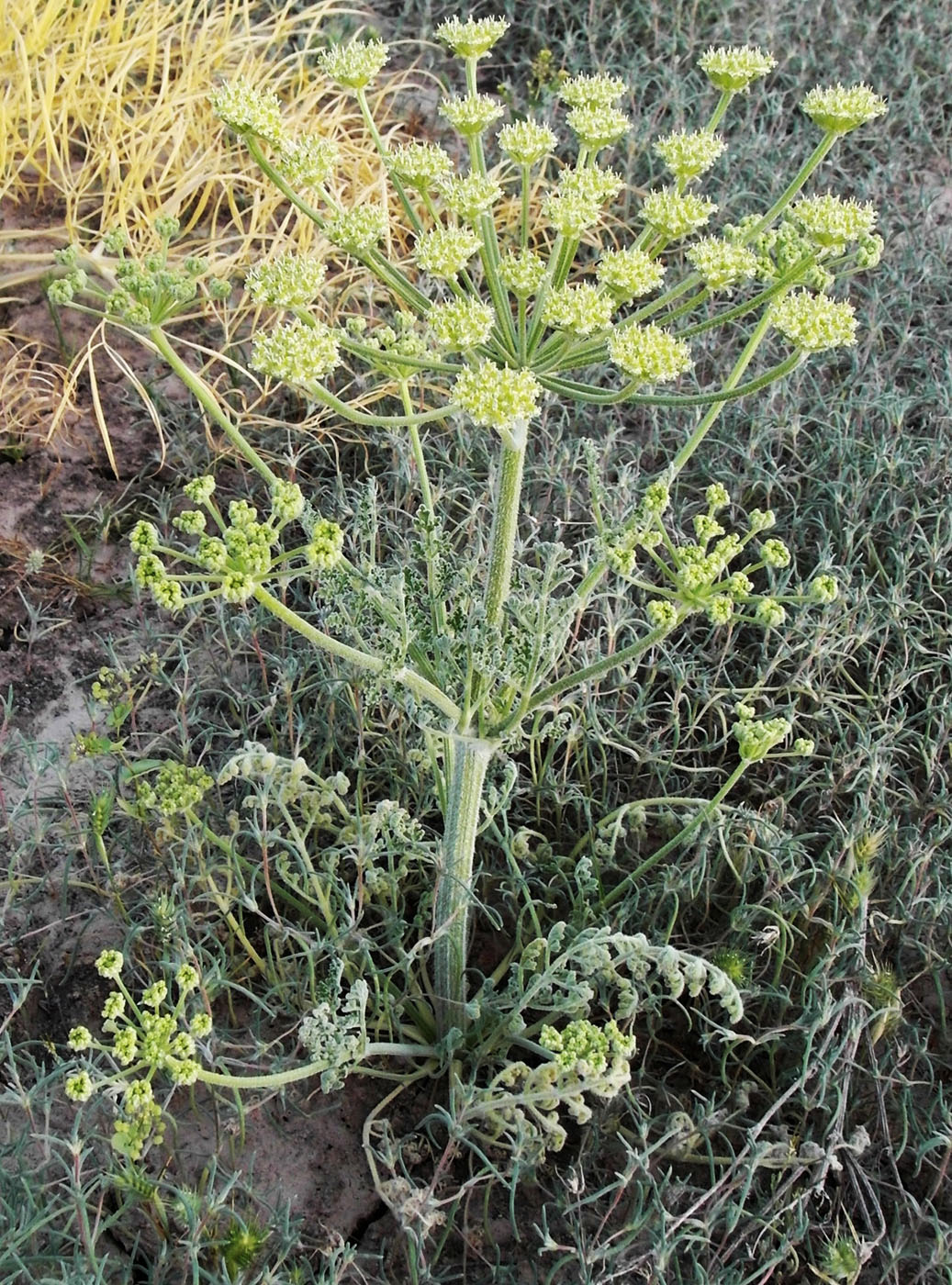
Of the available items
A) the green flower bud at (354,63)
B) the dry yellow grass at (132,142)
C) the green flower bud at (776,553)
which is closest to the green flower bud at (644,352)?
the green flower bud at (776,553)

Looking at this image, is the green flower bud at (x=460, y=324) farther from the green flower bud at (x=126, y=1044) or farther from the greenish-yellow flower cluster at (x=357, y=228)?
the green flower bud at (x=126, y=1044)

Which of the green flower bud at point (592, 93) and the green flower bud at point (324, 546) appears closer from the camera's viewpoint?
the green flower bud at point (324, 546)

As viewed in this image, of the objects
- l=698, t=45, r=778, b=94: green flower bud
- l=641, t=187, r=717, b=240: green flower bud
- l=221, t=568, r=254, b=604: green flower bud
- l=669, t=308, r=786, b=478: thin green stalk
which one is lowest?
l=221, t=568, r=254, b=604: green flower bud

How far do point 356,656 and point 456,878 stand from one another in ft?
1.75

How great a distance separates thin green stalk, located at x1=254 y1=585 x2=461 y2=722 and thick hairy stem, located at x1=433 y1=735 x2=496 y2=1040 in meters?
0.09

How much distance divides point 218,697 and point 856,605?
1.40 metres

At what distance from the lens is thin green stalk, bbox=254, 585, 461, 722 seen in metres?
1.33

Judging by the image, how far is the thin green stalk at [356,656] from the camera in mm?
1335

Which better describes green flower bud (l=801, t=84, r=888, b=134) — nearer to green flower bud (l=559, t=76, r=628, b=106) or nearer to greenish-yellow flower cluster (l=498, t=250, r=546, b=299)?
green flower bud (l=559, t=76, r=628, b=106)

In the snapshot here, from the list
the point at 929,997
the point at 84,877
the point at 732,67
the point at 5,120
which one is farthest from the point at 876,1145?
the point at 5,120

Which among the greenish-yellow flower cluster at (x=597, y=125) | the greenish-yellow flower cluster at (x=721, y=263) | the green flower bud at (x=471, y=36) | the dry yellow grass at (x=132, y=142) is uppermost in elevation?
the green flower bud at (x=471, y=36)

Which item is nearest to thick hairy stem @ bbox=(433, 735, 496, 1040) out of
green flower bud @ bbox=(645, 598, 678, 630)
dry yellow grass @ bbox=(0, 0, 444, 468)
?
green flower bud @ bbox=(645, 598, 678, 630)

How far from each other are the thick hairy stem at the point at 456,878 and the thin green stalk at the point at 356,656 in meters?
0.09

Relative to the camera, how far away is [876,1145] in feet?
6.34
